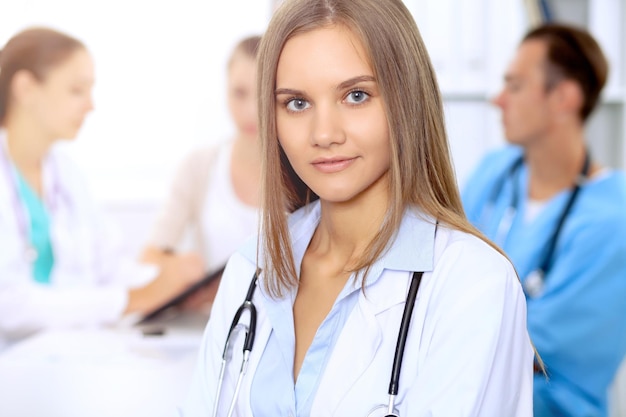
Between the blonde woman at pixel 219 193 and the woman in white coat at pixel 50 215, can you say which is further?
the blonde woman at pixel 219 193

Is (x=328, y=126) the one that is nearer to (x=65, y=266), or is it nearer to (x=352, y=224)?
(x=352, y=224)

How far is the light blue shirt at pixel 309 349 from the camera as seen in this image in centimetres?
86

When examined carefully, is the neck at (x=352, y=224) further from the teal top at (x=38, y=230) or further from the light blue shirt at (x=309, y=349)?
the teal top at (x=38, y=230)

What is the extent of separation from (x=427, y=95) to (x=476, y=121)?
158 cm

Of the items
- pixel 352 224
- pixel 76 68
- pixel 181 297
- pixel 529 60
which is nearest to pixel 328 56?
pixel 352 224

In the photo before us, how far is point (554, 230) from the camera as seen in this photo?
6.20 ft

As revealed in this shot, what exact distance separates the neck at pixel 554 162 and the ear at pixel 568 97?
55mm

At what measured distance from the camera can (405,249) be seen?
857 millimetres

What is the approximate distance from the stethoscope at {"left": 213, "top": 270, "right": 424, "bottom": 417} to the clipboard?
0.91 metres

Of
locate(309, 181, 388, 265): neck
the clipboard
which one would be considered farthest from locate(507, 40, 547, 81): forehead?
locate(309, 181, 388, 265): neck

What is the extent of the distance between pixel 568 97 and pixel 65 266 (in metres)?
1.28

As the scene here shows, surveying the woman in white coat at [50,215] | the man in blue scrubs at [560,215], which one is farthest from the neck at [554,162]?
the woman in white coat at [50,215]

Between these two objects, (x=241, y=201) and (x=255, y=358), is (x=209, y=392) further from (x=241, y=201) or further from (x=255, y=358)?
(x=241, y=201)

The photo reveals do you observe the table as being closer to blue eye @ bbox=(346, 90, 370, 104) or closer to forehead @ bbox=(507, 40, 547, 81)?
blue eye @ bbox=(346, 90, 370, 104)
